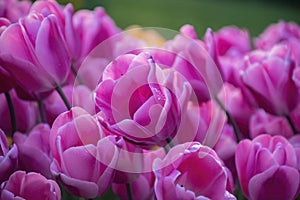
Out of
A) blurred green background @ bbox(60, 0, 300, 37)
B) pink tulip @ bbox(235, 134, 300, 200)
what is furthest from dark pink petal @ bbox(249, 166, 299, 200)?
blurred green background @ bbox(60, 0, 300, 37)

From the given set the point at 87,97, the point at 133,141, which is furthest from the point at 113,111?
the point at 87,97

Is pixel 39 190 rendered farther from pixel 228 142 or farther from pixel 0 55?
pixel 228 142

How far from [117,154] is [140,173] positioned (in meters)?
0.06

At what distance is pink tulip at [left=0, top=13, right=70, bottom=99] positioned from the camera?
54cm

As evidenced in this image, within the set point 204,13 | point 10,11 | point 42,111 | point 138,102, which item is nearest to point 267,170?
point 138,102

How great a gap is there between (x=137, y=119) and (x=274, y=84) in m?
0.22

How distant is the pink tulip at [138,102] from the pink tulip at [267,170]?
73mm

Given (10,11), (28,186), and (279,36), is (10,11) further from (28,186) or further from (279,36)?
(279,36)

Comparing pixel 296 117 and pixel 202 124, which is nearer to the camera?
pixel 202 124

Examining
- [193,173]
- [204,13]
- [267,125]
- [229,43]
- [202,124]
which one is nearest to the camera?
[193,173]

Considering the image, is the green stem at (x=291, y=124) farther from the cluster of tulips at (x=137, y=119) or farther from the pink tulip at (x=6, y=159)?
the pink tulip at (x=6, y=159)

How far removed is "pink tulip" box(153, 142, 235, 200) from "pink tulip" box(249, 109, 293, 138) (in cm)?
22

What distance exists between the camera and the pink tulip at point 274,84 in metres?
0.65

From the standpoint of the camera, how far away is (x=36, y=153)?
21.2 inches
